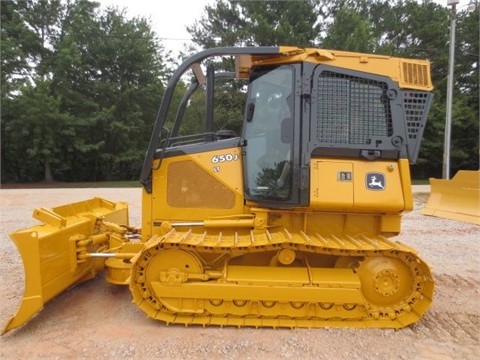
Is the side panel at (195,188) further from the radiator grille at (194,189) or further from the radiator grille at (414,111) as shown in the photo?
the radiator grille at (414,111)

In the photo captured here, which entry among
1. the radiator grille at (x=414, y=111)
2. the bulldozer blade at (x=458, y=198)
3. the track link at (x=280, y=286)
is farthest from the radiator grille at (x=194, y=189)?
the bulldozer blade at (x=458, y=198)

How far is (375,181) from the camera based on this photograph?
3627mm

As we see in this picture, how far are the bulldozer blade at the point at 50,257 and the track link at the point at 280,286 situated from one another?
79cm

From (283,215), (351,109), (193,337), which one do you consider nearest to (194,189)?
(283,215)

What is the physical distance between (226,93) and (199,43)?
861cm

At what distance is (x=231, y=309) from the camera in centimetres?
346

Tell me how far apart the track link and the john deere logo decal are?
54cm

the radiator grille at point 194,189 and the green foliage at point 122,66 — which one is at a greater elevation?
the green foliage at point 122,66

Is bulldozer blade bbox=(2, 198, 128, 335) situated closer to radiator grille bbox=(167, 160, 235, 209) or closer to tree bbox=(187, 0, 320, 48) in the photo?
radiator grille bbox=(167, 160, 235, 209)

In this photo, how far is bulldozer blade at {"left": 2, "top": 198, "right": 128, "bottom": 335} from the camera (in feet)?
10.7

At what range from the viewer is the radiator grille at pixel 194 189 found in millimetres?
3881

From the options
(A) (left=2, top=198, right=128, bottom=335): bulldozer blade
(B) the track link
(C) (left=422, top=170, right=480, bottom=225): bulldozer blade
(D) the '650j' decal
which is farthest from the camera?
(C) (left=422, top=170, right=480, bottom=225): bulldozer blade

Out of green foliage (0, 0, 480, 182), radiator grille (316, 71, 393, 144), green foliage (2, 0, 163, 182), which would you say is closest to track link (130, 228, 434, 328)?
radiator grille (316, 71, 393, 144)

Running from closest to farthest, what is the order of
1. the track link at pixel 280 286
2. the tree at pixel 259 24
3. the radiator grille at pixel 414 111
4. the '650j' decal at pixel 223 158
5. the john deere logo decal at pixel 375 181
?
1. the track link at pixel 280 286
2. the john deere logo decal at pixel 375 181
3. the radiator grille at pixel 414 111
4. the '650j' decal at pixel 223 158
5. the tree at pixel 259 24
